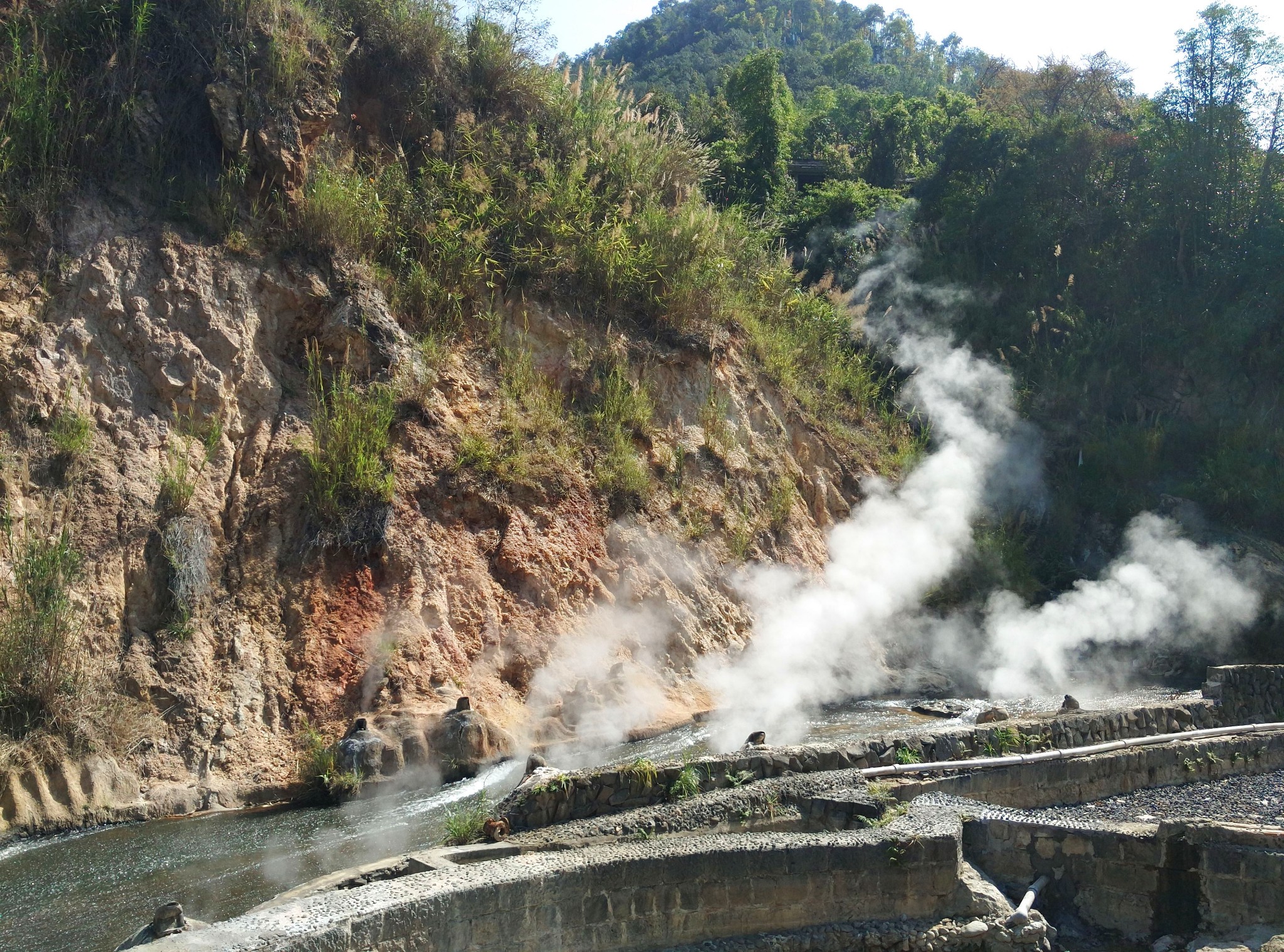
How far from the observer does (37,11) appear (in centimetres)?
1180

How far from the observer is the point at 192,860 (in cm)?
749

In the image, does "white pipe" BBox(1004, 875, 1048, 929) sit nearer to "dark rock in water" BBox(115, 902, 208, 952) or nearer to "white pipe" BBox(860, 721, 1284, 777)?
"white pipe" BBox(860, 721, 1284, 777)

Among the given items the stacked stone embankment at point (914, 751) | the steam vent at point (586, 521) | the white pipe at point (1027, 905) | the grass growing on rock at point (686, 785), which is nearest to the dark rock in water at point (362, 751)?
the steam vent at point (586, 521)

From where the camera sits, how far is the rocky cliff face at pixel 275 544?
30.6ft

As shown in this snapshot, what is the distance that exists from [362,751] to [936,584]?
897 cm

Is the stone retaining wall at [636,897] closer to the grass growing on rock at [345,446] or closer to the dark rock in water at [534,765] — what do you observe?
the dark rock in water at [534,765]

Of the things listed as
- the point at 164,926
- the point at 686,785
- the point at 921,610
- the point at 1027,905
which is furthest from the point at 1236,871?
the point at 921,610

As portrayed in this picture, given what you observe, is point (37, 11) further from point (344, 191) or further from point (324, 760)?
point (324, 760)

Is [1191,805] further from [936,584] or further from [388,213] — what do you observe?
[388,213]

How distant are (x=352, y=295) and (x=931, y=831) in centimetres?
863

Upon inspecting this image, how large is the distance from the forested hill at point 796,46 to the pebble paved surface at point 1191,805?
3728cm

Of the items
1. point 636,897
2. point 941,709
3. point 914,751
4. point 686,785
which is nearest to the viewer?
point 636,897

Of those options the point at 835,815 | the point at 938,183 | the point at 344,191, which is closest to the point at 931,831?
the point at 835,815

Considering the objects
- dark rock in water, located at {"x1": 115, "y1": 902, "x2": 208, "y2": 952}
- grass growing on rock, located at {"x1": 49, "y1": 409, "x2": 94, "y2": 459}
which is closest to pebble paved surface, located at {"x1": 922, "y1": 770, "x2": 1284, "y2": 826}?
dark rock in water, located at {"x1": 115, "y1": 902, "x2": 208, "y2": 952}
